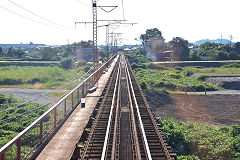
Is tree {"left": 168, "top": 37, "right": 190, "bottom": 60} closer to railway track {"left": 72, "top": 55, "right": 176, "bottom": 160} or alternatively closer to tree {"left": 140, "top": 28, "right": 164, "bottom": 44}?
tree {"left": 140, "top": 28, "right": 164, "bottom": 44}

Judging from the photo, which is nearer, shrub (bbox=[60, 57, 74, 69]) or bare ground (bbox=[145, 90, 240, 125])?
bare ground (bbox=[145, 90, 240, 125])

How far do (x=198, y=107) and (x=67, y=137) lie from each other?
1730 centimetres

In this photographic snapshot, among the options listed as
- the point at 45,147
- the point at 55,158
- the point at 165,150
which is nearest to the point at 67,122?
the point at 45,147

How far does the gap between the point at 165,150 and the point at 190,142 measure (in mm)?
4209

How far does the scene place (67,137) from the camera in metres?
10.1

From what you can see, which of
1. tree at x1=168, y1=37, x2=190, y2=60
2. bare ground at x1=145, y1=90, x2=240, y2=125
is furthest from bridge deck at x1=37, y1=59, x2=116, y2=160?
tree at x1=168, y1=37, x2=190, y2=60

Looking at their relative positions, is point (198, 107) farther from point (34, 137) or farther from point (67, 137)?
point (34, 137)

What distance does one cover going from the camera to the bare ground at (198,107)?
2036cm

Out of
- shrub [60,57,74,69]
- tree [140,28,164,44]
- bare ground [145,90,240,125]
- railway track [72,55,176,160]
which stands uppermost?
tree [140,28,164,44]

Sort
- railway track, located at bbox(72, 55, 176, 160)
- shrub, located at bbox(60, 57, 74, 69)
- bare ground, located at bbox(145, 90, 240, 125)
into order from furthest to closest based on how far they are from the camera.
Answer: shrub, located at bbox(60, 57, 74, 69) → bare ground, located at bbox(145, 90, 240, 125) → railway track, located at bbox(72, 55, 176, 160)

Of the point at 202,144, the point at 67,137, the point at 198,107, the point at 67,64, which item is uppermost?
the point at 67,64

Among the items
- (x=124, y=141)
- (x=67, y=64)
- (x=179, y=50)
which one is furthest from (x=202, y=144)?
(x=179, y=50)

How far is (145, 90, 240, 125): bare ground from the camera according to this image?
20359mm

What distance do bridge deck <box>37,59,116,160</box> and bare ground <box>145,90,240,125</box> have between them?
30.3 feet
